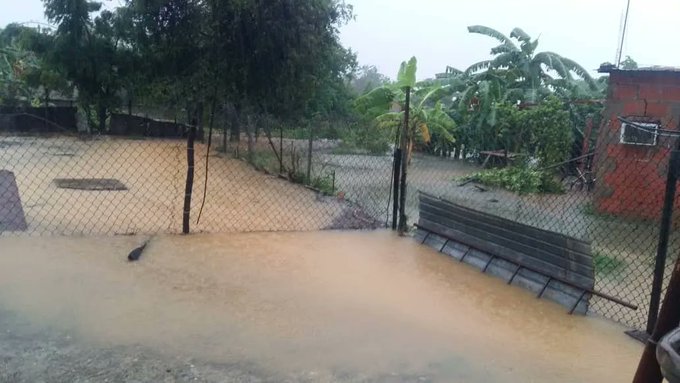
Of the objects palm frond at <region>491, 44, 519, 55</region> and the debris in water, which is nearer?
the debris in water

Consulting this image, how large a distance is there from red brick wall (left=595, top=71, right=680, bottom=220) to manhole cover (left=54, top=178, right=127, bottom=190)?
8.59 m

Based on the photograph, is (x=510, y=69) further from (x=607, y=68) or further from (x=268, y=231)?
(x=268, y=231)

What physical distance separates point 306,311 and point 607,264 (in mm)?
4445

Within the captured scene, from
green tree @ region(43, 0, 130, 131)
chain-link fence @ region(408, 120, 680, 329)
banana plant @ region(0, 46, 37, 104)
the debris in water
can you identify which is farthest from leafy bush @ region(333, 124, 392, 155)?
banana plant @ region(0, 46, 37, 104)

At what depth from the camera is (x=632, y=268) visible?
7.02m

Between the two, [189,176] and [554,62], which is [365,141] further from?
[189,176]

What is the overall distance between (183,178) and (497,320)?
354 inches

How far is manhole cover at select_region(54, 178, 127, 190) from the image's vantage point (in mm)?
9375

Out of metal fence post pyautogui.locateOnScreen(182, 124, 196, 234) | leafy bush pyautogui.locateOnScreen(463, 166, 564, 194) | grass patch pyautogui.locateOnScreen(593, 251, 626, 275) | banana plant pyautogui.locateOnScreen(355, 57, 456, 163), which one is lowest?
grass patch pyautogui.locateOnScreen(593, 251, 626, 275)

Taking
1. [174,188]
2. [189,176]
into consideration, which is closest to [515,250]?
[189,176]

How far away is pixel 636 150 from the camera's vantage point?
9789mm

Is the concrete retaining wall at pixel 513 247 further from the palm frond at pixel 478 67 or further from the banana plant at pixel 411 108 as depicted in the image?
the palm frond at pixel 478 67

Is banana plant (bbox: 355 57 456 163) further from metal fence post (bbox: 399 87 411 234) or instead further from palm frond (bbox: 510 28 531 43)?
metal fence post (bbox: 399 87 411 234)

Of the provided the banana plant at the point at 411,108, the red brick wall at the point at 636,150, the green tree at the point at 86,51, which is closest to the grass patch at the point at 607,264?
the red brick wall at the point at 636,150
